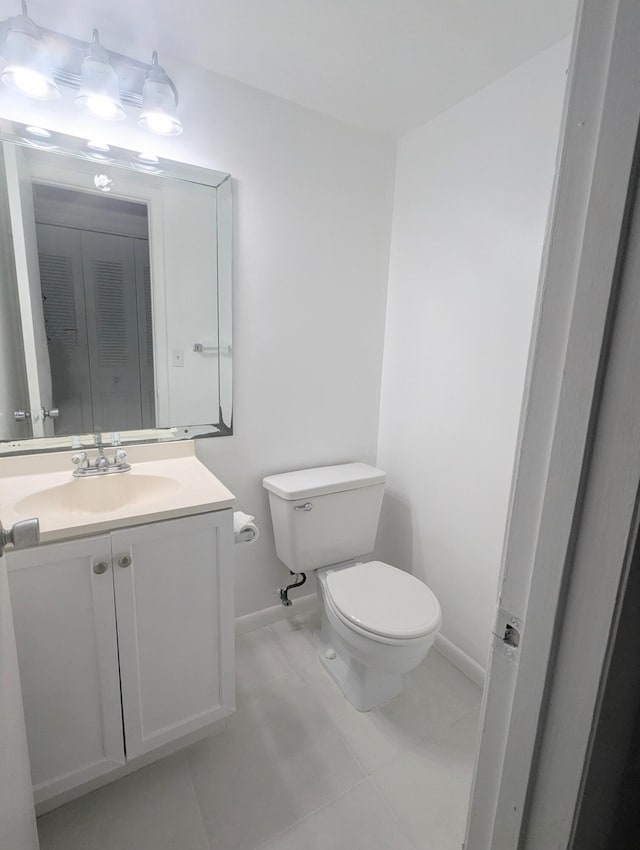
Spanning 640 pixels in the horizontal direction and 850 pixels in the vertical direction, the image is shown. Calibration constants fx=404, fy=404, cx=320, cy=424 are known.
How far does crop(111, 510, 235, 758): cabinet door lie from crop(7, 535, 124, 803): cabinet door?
0.04 meters

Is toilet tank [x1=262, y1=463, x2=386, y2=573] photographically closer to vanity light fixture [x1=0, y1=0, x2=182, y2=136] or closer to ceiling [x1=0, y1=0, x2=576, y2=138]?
vanity light fixture [x1=0, y1=0, x2=182, y2=136]

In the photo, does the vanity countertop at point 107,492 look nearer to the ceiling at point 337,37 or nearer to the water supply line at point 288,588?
the water supply line at point 288,588

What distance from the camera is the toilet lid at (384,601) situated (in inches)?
51.4

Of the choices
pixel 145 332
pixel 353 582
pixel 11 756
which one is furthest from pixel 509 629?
pixel 145 332

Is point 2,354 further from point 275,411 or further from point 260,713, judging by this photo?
point 260,713

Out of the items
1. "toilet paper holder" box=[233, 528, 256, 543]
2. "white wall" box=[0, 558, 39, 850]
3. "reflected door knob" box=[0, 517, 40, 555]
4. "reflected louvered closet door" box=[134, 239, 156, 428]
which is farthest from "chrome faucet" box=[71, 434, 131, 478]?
"reflected door knob" box=[0, 517, 40, 555]

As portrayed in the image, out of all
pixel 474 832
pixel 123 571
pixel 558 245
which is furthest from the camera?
pixel 123 571

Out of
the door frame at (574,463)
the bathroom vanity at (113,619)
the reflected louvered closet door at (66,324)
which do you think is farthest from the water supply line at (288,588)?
the door frame at (574,463)

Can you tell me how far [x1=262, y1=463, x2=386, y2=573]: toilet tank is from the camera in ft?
5.36

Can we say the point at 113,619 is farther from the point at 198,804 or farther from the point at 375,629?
the point at 375,629

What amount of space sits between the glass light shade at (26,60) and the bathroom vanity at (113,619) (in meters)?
1.08

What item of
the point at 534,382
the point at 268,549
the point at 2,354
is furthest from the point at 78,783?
the point at 534,382

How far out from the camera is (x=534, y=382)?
0.46 meters

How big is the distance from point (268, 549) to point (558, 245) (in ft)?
5.51
